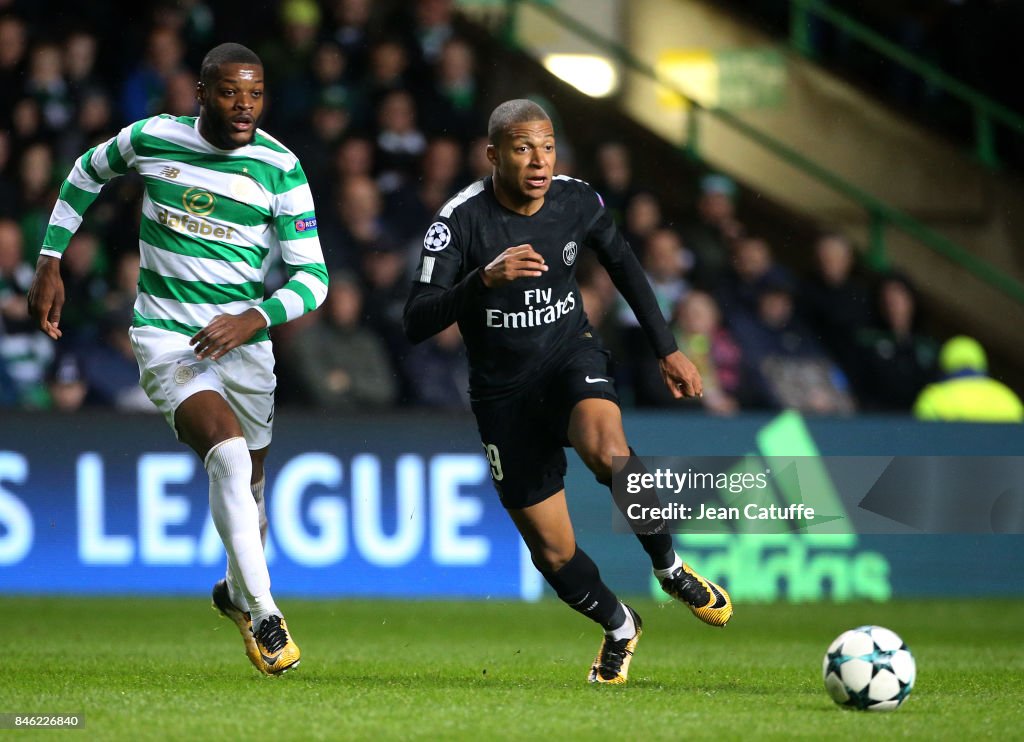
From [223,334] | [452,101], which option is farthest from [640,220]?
[223,334]

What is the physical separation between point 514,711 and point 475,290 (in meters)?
1.52

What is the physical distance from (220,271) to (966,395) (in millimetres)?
6528

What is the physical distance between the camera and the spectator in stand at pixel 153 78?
1216cm

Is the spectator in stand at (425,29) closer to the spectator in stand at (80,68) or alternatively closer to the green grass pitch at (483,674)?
the spectator in stand at (80,68)

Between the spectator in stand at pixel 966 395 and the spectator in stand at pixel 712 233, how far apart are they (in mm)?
1861

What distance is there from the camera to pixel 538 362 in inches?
254

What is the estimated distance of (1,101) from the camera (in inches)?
476

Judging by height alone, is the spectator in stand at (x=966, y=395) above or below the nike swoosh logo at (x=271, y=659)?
above

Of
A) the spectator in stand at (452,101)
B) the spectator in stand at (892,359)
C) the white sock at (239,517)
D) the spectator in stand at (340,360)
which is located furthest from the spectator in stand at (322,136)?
the white sock at (239,517)

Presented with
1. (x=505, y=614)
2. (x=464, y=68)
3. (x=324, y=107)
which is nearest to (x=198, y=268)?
(x=505, y=614)

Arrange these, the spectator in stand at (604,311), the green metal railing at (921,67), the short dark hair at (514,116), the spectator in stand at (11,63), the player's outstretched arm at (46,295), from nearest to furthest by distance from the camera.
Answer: the short dark hair at (514,116), the player's outstretched arm at (46,295), the spectator in stand at (604,311), the spectator in stand at (11,63), the green metal railing at (921,67)

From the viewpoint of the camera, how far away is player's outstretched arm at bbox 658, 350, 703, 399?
21.4 feet

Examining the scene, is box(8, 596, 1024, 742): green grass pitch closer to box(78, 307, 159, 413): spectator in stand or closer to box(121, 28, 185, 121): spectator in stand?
box(78, 307, 159, 413): spectator in stand

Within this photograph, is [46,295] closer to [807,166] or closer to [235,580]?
[235,580]
